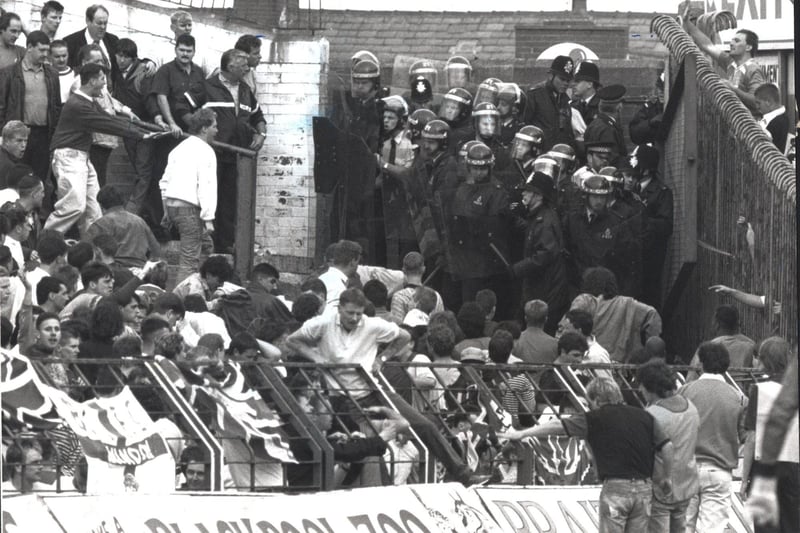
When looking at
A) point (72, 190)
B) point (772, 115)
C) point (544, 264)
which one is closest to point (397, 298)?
point (544, 264)

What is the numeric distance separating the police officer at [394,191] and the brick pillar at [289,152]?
2138 mm

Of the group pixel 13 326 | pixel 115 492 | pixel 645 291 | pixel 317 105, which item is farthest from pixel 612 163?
pixel 115 492

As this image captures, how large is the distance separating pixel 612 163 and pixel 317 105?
4.23 metres

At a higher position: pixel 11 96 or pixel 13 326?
pixel 11 96

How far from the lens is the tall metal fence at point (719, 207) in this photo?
60.0ft

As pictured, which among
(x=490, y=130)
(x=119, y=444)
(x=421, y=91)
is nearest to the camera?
(x=119, y=444)

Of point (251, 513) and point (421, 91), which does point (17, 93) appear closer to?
point (421, 91)

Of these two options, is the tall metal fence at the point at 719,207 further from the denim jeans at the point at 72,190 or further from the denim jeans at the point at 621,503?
the denim jeans at the point at 72,190

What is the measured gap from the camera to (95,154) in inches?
743

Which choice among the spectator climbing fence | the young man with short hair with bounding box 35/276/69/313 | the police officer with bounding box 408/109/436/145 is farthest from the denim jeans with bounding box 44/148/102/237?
the spectator climbing fence

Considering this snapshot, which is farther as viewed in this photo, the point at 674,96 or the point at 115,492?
the point at 674,96

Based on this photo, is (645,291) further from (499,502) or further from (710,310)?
(499,502)

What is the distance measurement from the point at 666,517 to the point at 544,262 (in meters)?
5.64

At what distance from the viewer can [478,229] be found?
1927 centimetres
